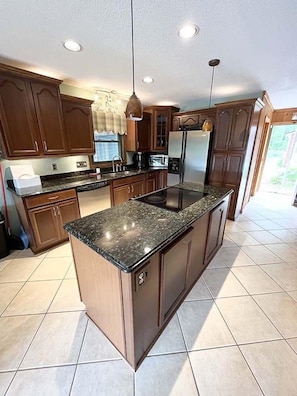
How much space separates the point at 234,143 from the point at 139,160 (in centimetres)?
219

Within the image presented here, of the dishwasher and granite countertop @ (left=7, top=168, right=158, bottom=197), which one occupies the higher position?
granite countertop @ (left=7, top=168, right=158, bottom=197)

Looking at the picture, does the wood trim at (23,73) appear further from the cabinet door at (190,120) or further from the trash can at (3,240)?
the cabinet door at (190,120)

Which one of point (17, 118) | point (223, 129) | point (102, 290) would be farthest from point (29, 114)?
point (223, 129)

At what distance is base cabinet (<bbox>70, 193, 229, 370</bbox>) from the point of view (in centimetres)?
100

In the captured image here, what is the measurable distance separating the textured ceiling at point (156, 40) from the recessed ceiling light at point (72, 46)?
0.21ft

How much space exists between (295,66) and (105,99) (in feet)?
9.70

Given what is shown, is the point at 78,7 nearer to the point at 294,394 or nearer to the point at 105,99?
the point at 105,99

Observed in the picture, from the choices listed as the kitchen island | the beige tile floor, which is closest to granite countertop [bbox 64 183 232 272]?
the kitchen island

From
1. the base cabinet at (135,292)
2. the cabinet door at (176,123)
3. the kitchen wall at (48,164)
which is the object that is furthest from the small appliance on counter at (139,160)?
the base cabinet at (135,292)

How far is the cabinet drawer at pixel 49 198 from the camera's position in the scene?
2.18 metres

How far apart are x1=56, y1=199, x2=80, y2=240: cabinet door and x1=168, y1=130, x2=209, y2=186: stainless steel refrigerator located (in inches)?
91.2

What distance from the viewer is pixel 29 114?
224 centimetres

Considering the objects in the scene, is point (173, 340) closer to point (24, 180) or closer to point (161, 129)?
point (24, 180)

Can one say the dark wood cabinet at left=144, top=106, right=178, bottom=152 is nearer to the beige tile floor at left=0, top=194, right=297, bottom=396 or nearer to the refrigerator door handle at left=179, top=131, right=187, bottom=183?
the refrigerator door handle at left=179, top=131, right=187, bottom=183
